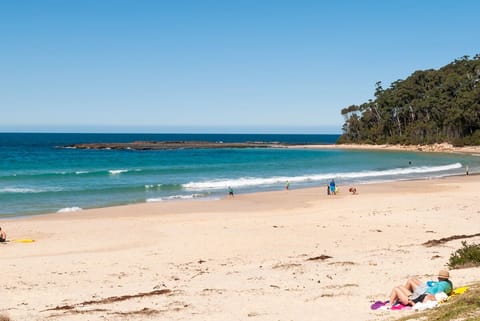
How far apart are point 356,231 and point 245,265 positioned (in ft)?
21.0

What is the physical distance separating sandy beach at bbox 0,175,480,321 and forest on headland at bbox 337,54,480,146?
235 ft

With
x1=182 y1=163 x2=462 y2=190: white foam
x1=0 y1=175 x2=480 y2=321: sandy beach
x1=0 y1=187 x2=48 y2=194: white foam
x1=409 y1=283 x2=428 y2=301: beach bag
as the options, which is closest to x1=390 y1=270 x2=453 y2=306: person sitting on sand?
x1=409 y1=283 x2=428 y2=301: beach bag

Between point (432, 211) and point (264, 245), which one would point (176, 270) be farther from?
point (432, 211)

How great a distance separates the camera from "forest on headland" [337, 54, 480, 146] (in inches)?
3656

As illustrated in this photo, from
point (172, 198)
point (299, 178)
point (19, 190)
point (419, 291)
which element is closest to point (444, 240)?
point (419, 291)

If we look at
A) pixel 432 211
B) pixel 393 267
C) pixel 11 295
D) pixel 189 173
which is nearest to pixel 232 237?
pixel 393 267

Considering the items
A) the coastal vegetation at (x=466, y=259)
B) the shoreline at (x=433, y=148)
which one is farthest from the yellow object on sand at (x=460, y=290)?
the shoreline at (x=433, y=148)

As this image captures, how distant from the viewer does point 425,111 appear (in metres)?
107

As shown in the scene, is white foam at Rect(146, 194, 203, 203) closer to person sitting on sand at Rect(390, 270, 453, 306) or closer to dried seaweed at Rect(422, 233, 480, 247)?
dried seaweed at Rect(422, 233, 480, 247)

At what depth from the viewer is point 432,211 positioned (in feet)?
76.1

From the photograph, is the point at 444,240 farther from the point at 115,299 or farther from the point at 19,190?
the point at 19,190

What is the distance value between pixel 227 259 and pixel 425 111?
330ft

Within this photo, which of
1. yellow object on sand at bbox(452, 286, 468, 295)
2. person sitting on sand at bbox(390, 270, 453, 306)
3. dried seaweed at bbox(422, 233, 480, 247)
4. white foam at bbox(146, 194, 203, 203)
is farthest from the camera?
white foam at bbox(146, 194, 203, 203)

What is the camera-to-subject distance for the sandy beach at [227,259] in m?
9.85
